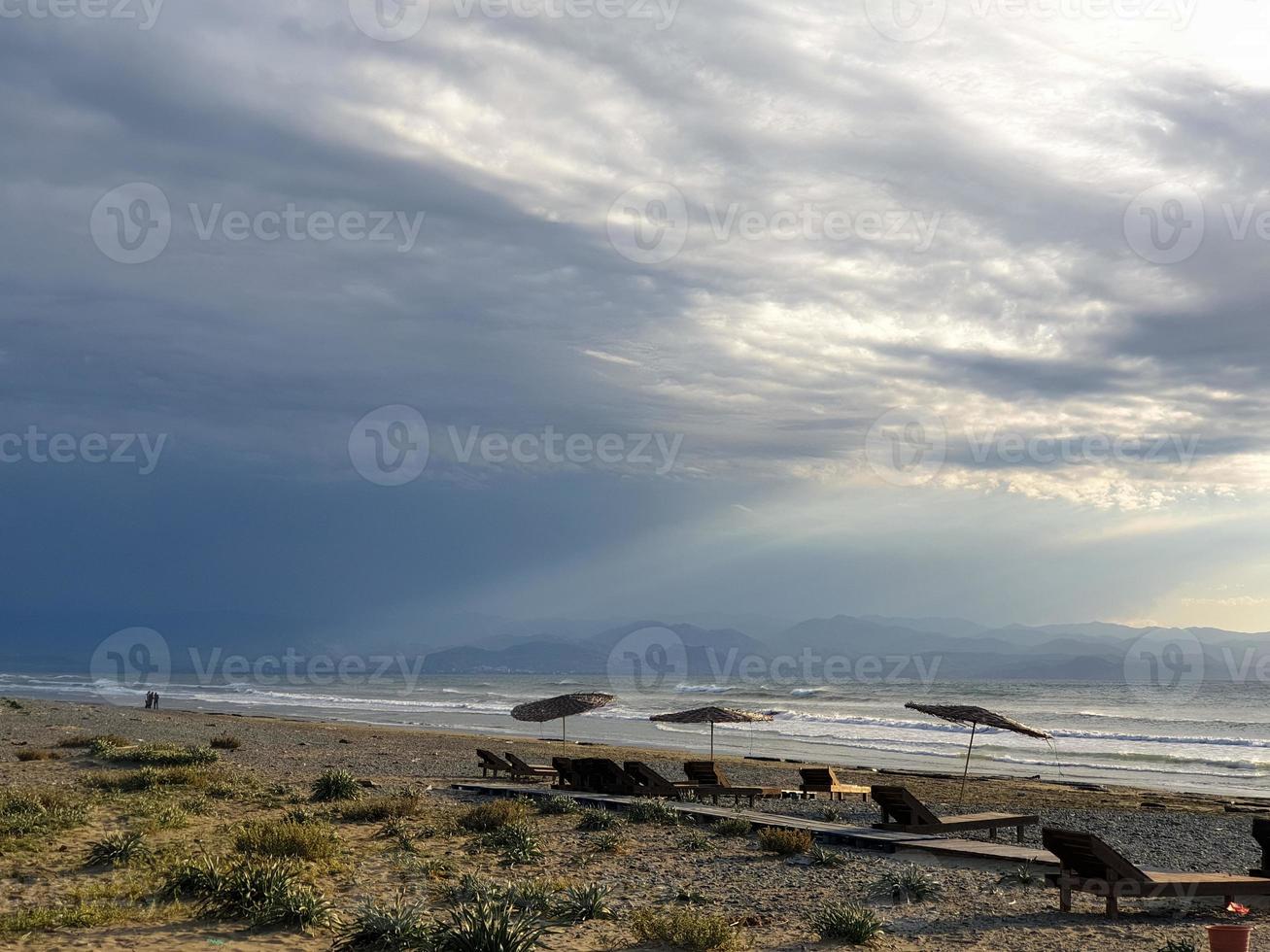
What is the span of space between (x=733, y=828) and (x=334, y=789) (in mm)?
6037

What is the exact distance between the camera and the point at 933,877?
10281 millimetres

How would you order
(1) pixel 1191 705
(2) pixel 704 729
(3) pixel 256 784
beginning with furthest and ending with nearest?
1. (1) pixel 1191 705
2. (2) pixel 704 729
3. (3) pixel 256 784

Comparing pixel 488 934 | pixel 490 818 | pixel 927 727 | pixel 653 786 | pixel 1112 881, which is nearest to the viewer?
pixel 488 934

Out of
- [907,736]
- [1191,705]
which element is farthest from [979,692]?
[907,736]

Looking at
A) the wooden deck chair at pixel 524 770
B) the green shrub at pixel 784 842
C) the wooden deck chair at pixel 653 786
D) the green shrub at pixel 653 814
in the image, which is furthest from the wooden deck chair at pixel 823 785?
the green shrub at pixel 784 842

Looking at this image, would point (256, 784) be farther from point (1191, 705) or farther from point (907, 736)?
point (1191, 705)

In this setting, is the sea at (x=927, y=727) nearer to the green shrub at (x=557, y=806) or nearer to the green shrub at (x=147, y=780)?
the green shrub at (x=557, y=806)

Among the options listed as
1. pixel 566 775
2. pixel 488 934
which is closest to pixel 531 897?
pixel 488 934

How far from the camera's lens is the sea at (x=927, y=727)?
3303 cm

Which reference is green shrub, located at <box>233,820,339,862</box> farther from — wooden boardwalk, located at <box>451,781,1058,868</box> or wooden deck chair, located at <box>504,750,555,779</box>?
wooden deck chair, located at <box>504,750,555,779</box>

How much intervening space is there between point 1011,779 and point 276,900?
79.6 ft

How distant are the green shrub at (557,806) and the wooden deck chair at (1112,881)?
734cm

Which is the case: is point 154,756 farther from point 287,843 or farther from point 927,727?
point 927,727

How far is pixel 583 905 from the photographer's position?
794 cm
